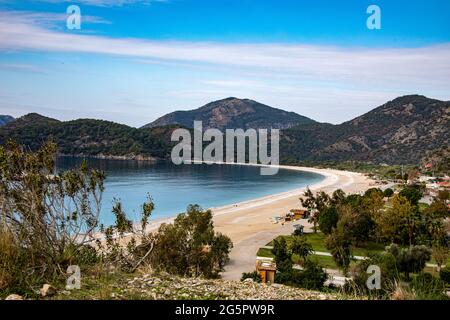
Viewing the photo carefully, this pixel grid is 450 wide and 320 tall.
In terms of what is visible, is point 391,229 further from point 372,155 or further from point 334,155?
point 334,155

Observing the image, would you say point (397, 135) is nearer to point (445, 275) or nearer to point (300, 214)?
point (300, 214)

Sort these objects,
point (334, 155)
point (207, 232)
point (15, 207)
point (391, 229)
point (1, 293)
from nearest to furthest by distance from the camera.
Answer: point (1, 293)
point (15, 207)
point (207, 232)
point (391, 229)
point (334, 155)

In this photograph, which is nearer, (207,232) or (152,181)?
(207,232)

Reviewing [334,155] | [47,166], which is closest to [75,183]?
[47,166]

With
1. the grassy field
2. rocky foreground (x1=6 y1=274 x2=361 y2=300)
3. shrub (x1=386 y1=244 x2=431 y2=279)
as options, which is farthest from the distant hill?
rocky foreground (x1=6 y1=274 x2=361 y2=300)
